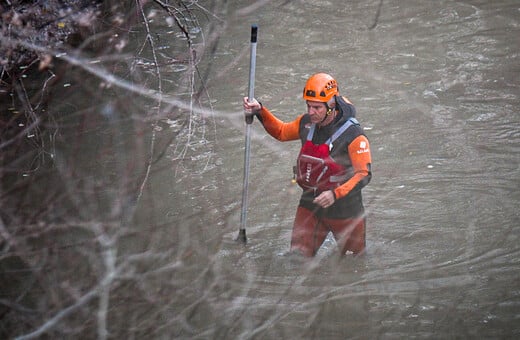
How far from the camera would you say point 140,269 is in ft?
26.8

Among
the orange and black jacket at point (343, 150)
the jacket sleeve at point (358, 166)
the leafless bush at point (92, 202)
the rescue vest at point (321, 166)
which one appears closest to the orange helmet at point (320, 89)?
the orange and black jacket at point (343, 150)

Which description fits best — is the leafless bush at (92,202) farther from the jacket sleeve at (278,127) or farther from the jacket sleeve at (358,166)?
the jacket sleeve at (358,166)

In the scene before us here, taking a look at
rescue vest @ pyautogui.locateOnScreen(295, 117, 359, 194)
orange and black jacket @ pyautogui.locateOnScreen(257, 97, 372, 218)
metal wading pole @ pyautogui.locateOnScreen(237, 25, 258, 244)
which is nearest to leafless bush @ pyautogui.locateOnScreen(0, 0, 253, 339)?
metal wading pole @ pyautogui.locateOnScreen(237, 25, 258, 244)

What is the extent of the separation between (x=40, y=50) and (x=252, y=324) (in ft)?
10.0

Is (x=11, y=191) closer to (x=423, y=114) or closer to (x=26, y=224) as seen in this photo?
(x=26, y=224)

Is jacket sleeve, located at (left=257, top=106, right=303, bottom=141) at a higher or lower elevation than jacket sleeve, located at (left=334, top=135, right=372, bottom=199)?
higher

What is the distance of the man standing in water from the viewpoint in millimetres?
6883

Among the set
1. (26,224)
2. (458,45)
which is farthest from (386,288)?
(458,45)

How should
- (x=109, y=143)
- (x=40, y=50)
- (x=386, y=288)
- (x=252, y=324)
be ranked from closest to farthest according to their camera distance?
(x=40, y=50), (x=252, y=324), (x=386, y=288), (x=109, y=143)

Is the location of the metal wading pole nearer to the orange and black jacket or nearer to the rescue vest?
the orange and black jacket

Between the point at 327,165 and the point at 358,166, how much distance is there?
0.29 metres

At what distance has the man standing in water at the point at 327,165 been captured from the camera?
688 centimetres

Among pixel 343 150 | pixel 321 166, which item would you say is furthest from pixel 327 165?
pixel 343 150


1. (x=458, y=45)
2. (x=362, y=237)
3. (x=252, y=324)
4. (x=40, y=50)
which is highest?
(x=40, y=50)
